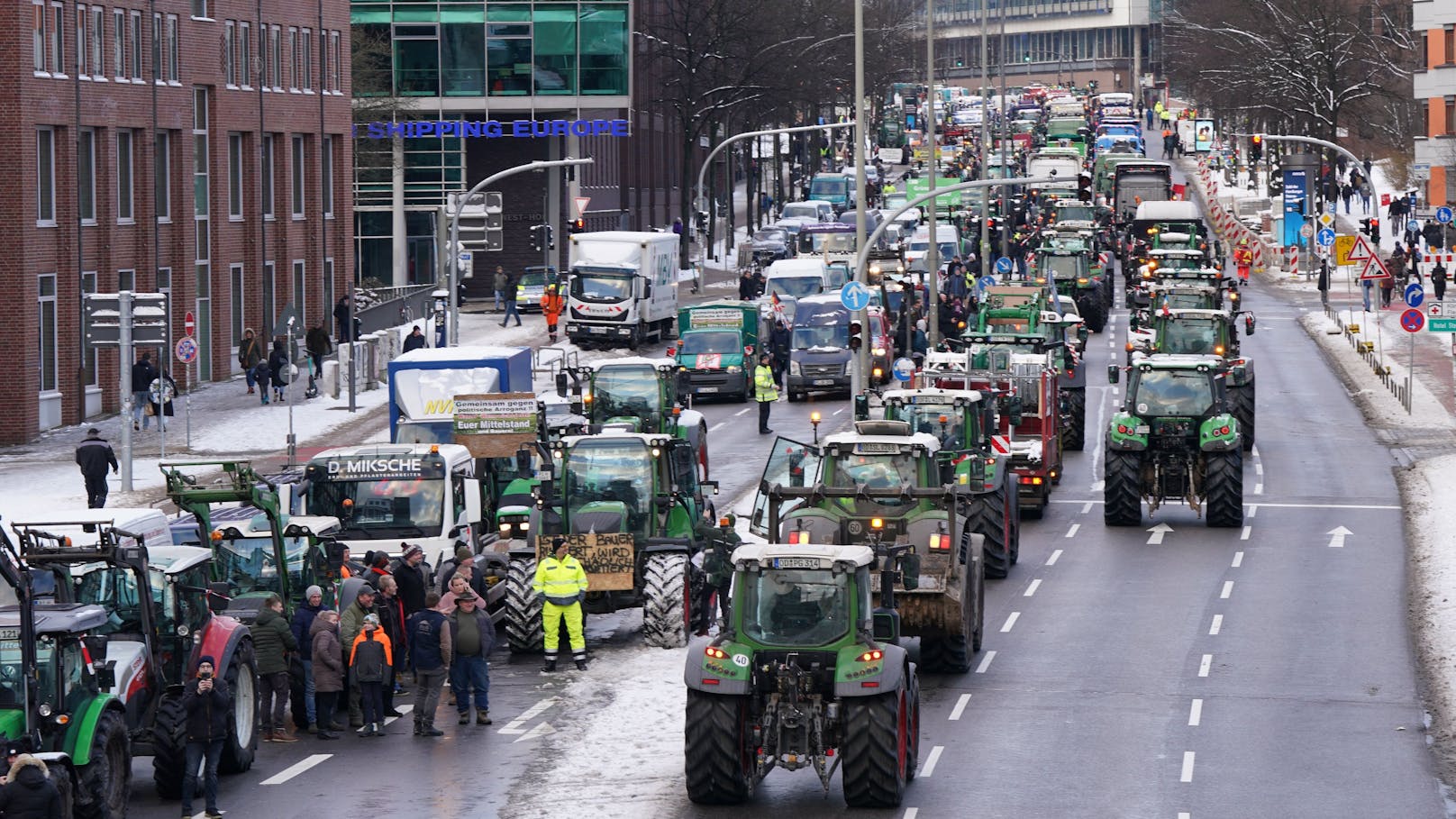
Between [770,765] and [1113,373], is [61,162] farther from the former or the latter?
[770,765]

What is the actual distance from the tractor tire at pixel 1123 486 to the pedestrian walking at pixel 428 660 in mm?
15822

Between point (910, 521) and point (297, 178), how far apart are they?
150ft

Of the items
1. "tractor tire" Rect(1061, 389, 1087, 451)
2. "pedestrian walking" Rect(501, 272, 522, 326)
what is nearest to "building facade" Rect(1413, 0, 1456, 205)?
"pedestrian walking" Rect(501, 272, 522, 326)

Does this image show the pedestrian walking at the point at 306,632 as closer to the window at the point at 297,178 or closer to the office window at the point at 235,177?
the office window at the point at 235,177

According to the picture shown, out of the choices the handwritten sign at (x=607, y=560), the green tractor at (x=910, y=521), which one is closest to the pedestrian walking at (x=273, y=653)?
the handwritten sign at (x=607, y=560)

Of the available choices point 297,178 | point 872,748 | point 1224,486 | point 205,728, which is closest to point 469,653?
point 205,728

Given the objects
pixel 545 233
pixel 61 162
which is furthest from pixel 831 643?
pixel 545 233

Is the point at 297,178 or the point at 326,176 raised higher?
the point at 326,176

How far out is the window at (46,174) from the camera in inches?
1984

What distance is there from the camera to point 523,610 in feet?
89.0

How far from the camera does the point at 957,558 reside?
2525 cm

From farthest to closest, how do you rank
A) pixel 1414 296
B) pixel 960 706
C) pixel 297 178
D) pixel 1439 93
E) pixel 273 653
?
pixel 1439 93, pixel 297 178, pixel 1414 296, pixel 960 706, pixel 273 653

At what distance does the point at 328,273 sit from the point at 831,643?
5315 cm

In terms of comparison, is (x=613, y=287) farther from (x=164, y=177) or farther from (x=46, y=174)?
(x=46, y=174)
